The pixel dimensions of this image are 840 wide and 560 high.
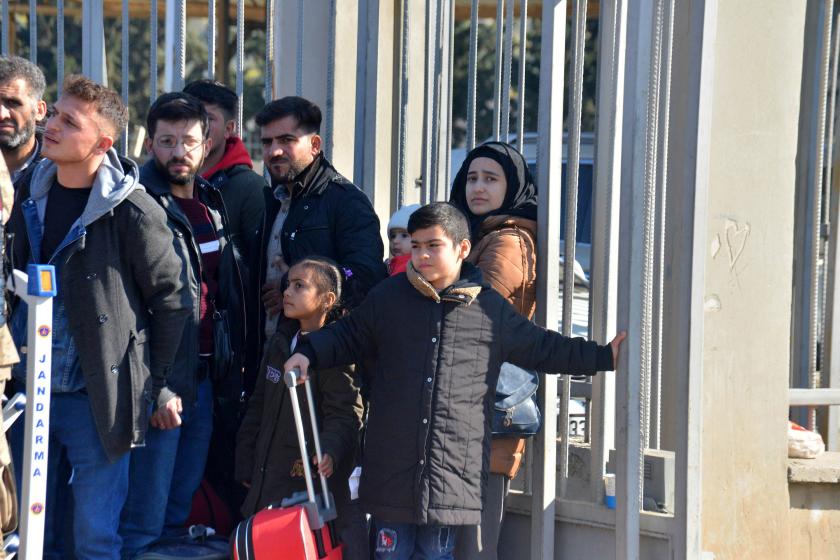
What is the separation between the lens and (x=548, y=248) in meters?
4.23

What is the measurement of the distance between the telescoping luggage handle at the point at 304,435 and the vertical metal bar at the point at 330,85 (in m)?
1.37

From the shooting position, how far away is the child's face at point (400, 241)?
4594 millimetres

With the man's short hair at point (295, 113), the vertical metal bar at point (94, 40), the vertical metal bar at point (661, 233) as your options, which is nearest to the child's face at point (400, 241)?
the man's short hair at point (295, 113)

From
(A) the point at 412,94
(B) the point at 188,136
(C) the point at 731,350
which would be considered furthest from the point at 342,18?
(C) the point at 731,350

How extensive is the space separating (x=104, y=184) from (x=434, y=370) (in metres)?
1.20

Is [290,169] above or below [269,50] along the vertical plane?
below

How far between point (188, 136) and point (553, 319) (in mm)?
1436

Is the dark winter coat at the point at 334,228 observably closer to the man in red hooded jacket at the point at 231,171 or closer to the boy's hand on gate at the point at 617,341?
the man in red hooded jacket at the point at 231,171

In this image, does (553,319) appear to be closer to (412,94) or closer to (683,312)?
(683,312)

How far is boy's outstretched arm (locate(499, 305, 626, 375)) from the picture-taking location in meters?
3.90

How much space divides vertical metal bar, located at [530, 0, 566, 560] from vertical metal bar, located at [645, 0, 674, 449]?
1.23 feet

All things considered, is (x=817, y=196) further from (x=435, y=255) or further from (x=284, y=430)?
(x=284, y=430)

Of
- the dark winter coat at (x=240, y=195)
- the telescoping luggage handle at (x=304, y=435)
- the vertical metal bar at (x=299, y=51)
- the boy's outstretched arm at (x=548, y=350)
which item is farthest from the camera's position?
the vertical metal bar at (x=299, y=51)

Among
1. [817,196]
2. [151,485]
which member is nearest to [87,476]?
[151,485]
